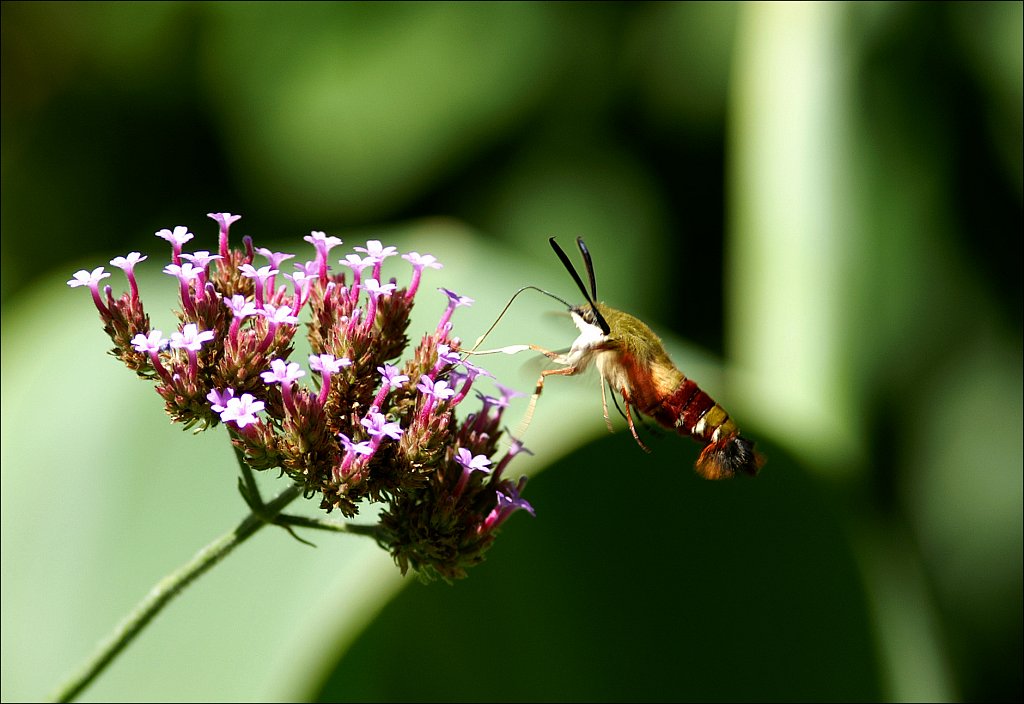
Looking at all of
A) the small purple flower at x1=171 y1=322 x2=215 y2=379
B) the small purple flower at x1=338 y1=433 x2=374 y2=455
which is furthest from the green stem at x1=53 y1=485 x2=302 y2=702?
the small purple flower at x1=171 y1=322 x2=215 y2=379

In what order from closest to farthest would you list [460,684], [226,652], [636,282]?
[460,684] < [226,652] < [636,282]

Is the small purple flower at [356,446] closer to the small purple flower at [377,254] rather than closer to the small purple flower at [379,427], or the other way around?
the small purple flower at [379,427]

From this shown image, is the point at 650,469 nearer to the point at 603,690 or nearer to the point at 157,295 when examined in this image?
the point at 603,690

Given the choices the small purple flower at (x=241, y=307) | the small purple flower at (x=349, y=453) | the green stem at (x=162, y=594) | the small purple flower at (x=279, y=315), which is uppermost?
the small purple flower at (x=241, y=307)

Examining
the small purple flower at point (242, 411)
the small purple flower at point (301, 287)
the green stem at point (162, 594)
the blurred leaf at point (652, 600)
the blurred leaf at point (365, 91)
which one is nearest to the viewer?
the small purple flower at point (242, 411)

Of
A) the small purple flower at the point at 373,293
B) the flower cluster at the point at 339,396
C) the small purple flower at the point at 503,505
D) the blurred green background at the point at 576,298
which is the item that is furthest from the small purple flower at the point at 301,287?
the blurred green background at the point at 576,298

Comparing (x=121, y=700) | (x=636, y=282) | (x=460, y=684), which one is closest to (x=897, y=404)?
(x=636, y=282)

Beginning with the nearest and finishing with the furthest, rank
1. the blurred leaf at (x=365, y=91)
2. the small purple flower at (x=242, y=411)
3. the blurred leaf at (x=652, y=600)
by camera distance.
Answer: the small purple flower at (x=242, y=411), the blurred leaf at (x=652, y=600), the blurred leaf at (x=365, y=91)

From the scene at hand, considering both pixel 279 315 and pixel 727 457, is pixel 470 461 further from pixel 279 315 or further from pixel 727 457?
pixel 727 457
